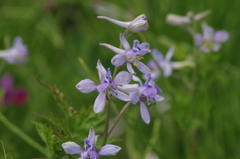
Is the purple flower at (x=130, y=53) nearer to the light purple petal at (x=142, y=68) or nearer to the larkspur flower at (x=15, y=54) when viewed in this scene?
the light purple petal at (x=142, y=68)

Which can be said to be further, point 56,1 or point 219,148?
point 56,1

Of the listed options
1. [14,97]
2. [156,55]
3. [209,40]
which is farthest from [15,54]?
[209,40]

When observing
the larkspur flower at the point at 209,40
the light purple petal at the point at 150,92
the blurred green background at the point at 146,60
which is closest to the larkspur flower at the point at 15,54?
the blurred green background at the point at 146,60

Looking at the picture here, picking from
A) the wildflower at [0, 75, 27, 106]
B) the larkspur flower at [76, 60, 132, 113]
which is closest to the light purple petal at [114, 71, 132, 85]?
the larkspur flower at [76, 60, 132, 113]

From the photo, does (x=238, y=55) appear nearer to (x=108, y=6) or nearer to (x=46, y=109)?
(x=108, y=6)

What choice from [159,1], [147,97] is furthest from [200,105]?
[159,1]

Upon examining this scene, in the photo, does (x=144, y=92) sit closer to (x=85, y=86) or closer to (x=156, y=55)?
(x=85, y=86)
